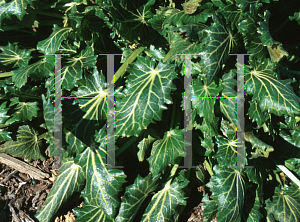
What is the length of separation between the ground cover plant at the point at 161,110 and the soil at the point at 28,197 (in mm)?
98

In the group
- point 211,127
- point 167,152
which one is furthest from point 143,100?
point 211,127

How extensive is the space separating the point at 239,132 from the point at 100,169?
Result: 0.99 m

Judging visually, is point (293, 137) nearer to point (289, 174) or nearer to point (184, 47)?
point (289, 174)

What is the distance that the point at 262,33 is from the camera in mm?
1847

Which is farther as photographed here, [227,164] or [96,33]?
[96,33]

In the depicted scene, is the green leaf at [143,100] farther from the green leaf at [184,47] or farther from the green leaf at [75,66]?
the green leaf at [75,66]

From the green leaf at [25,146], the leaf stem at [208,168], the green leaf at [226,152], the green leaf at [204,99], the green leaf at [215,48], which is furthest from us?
the green leaf at [25,146]

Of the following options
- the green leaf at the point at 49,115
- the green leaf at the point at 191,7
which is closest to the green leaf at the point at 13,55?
the green leaf at the point at 49,115

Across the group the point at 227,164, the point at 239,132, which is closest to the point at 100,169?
the point at 227,164

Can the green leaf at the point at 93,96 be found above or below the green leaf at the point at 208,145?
above

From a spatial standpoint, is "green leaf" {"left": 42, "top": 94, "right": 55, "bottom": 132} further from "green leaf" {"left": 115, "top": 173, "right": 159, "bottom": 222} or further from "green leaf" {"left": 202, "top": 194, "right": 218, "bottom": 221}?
"green leaf" {"left": 202, "top": 194, "right": 218, "bottom": 221}

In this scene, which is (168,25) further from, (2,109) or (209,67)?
(2,109)

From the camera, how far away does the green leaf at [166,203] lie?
6.61 ft

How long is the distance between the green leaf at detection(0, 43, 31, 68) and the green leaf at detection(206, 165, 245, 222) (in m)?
1.77
